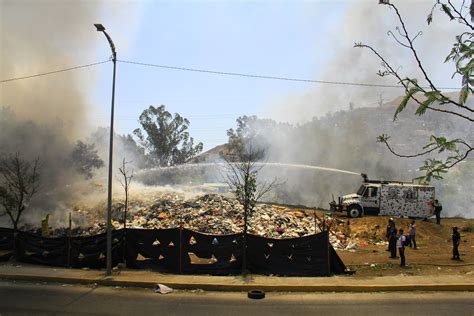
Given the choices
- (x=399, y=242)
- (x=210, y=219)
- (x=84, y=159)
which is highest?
(x=84, y=159)

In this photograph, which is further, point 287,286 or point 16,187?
point 16,187

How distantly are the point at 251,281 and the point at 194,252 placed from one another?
2173 millimetres

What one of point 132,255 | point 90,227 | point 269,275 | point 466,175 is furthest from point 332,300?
point 466,175

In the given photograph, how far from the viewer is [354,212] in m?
28.5

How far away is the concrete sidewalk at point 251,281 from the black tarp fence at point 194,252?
1.34 ft

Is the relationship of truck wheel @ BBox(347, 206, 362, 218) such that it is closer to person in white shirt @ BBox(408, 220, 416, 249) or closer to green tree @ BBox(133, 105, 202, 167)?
person in white shirt @ BBox(408, 220, 416, 249)

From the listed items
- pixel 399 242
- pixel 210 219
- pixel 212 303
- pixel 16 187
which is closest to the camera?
pixel 212 303

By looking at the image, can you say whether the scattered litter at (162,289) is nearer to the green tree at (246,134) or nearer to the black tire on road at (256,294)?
the black tire on road at (256,294)

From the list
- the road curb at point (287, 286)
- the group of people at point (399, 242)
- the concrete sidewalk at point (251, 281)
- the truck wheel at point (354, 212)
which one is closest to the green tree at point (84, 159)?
the truck wheel at point (354, 212)

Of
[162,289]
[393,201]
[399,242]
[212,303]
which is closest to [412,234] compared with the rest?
[399,242]

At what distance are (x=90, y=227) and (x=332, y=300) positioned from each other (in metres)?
17.5

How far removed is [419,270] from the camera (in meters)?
13.9

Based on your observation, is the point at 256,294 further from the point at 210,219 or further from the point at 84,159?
the point at 84,159

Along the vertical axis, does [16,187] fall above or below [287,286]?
above
